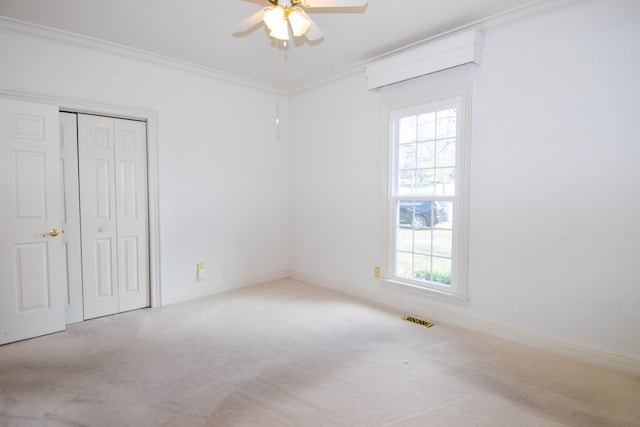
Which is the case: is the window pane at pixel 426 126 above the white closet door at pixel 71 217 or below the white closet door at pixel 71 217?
above

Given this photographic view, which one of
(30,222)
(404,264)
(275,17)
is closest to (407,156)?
(404,264)

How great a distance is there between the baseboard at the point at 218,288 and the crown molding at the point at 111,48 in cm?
263

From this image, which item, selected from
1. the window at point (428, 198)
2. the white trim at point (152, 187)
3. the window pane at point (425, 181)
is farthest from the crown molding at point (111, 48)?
the window pane at point (425, 181)

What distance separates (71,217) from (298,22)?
289 centimetres

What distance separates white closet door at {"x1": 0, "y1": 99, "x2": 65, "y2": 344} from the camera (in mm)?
2936

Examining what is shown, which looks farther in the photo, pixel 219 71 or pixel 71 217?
pixel 219 71

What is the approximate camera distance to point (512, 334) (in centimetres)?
299

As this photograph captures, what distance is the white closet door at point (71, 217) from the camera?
10.9 ft

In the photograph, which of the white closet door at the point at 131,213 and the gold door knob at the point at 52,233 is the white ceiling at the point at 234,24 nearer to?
the white closet door at the point at 131,213

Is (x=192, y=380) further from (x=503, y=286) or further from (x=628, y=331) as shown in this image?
(x=628, y=331)

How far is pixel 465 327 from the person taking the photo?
10.7 feet

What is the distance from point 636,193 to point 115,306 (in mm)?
4756

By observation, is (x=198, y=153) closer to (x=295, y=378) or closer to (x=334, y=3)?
(x=334, y=3)

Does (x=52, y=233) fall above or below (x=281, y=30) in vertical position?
below
